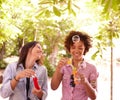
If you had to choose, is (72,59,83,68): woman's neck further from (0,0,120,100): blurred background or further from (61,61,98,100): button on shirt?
(0,0,120,100): blurred background

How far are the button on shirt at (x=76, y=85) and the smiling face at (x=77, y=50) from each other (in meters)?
0.11

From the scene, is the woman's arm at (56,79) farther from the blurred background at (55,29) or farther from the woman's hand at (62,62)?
the blurred background at (55,29)

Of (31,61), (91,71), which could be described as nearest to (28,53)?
(31,61)

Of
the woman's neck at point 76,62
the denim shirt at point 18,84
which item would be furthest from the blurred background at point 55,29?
the denim shirt at point 18,84

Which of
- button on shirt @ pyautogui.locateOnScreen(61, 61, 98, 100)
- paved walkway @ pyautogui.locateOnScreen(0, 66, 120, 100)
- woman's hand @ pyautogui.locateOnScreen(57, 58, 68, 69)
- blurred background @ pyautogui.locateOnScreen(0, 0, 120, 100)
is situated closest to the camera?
woman's hand @ pyautogui.locateOnScreen(57, 58, 68, 69)

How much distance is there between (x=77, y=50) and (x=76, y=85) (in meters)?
0.33

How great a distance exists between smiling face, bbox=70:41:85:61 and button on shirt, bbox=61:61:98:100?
11 centimetres

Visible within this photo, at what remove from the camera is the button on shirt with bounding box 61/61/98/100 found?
2859 mm

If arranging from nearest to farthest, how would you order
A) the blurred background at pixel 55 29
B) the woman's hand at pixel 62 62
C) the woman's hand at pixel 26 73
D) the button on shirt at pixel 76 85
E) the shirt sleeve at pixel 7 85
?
the woman's hand at pixel 26 73
the shirt sleeve at pixel 7 85
the woman's hand at pixel 62 62
the button on shirt at pixel 76 85
the blurred background at pixel 55 29

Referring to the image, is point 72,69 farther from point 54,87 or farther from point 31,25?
point 31,25

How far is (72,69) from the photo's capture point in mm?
2873

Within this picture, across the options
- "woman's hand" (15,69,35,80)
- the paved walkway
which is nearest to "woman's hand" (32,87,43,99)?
"woman's hand" (15,69,35,80)

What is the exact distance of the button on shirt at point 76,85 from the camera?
9.38ft

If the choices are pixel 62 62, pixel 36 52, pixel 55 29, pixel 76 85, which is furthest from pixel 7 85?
pixel 55 29
